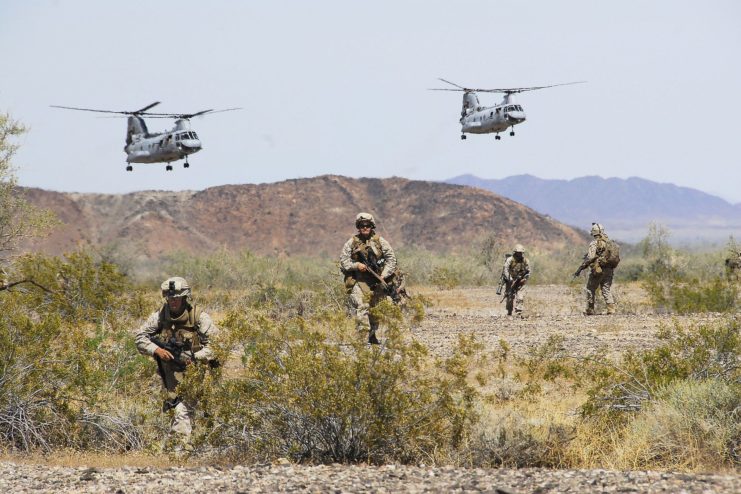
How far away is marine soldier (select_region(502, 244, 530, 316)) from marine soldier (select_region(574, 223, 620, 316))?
4.00 feet

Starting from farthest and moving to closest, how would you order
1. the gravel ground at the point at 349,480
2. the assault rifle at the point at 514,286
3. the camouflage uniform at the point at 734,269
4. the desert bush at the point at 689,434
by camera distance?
the camouflage uniform at the point at 734,269 → the assault rifle at the point at 514,286 → the desert bush at the point at 689,434 → the gravel ground at the point at 349,480

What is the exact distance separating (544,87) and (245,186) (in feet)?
211

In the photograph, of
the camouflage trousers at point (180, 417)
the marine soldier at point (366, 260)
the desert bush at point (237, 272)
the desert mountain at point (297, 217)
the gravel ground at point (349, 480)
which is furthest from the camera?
the desert mountain at point (297, 217)

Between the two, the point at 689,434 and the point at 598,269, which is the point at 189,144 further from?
the point at 689,434

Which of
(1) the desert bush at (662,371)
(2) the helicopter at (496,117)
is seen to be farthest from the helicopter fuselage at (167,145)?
(1) the desert bush at (662,371)

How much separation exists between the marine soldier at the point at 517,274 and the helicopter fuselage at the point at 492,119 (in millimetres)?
22135

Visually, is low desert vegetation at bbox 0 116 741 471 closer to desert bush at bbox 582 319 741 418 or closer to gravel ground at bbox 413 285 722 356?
desert bush at bbox 582 319 741 418

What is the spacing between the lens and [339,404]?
775 centimetres

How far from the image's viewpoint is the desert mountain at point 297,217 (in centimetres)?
9250

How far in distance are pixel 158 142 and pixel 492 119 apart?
14.2 m

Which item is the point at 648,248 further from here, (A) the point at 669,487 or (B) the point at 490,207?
(B) the point at 490,207

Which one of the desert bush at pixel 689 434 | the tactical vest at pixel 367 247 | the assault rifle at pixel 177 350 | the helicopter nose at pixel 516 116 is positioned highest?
the helicopter nose at pixel 516 116

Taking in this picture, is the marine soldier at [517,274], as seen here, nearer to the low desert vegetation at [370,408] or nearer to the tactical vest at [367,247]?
the tactical vest at [367,247]

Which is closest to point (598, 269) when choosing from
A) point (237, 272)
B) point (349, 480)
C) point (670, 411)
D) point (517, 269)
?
point (517, 269)
